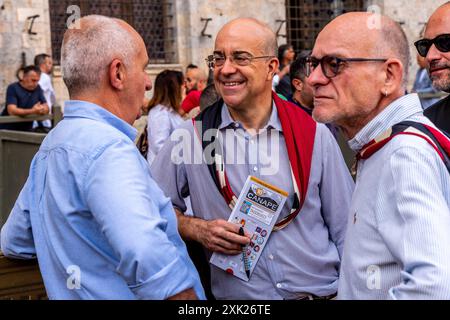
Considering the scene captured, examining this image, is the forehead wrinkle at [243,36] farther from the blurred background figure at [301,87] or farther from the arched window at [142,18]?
the arched window at [142,18]

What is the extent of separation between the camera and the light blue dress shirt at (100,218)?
2.06 meters

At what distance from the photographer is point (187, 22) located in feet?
47.0

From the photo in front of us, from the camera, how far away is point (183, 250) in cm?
238

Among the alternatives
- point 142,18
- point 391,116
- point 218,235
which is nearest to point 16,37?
point 142,18

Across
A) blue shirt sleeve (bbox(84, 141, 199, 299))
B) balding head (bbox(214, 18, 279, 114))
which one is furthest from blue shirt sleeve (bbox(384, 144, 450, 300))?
balding head (bbox(214, 18, 279, 114))

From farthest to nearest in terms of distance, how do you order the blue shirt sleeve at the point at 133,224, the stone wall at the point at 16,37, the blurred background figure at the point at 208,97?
1. the stone wall at the point at 16,37
2. the blurred background figure at the point at 208,97
3. the blue shirt sleeve at the point at 133,224

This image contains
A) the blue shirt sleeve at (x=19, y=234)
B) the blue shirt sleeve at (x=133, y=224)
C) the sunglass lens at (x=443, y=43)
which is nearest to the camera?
the blue shirt sleeve at (x=133, y=224)

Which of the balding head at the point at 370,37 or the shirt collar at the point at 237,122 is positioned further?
the shirt collar at the point at 237,122

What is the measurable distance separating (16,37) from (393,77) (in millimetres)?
11389

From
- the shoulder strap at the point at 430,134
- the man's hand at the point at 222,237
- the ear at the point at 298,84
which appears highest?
the shoulder strap at the point at 430,134

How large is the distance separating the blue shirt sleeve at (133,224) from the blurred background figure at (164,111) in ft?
14.4

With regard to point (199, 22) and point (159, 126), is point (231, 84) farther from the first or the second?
point (199, 22)

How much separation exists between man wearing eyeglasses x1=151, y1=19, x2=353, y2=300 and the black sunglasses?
1.04 m

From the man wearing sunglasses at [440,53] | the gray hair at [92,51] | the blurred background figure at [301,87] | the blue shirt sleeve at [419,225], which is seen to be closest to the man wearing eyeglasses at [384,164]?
the blue shirt sleeve at [419,225]
